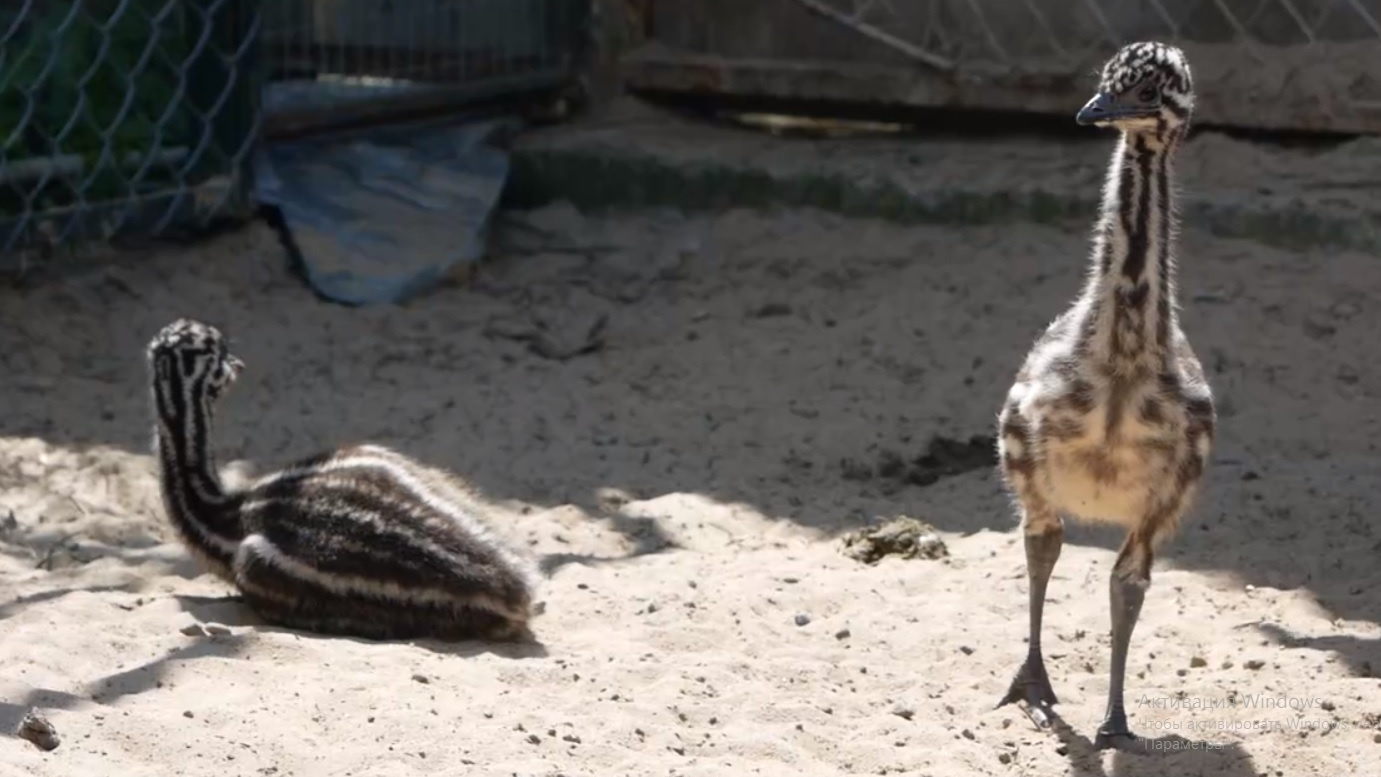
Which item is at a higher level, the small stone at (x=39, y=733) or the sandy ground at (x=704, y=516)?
the small stone at (x=39, y=733)

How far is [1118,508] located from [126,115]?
445 cm

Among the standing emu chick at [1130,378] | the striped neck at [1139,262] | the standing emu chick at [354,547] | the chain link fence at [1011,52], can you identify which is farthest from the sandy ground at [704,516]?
the striped neck at [1139,262]

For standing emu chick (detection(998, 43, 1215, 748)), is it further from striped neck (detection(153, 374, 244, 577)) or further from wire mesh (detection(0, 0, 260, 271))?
wire mesh (detection(0, 0, 260, 271))

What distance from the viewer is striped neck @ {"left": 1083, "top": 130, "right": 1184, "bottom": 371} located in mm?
4473

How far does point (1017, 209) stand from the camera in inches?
307

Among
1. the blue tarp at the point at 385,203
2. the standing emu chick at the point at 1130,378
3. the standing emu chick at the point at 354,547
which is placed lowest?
the standing emu chick at the point at 354,547

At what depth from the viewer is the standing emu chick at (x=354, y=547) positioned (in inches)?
203

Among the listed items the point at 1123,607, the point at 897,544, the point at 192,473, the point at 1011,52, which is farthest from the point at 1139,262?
the point at 1011,52

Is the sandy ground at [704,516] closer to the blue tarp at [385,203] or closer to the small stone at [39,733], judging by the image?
the small stone at [39,733]

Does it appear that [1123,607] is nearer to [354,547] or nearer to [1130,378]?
[1130,378]

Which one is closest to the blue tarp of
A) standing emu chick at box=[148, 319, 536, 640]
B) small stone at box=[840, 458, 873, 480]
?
small stone at box=[840, 458, 873, 480]

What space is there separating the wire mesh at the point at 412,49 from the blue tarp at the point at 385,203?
18cm

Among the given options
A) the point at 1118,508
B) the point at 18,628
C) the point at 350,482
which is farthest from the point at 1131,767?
the point at 18,628

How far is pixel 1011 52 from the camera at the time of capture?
838 centimetres
